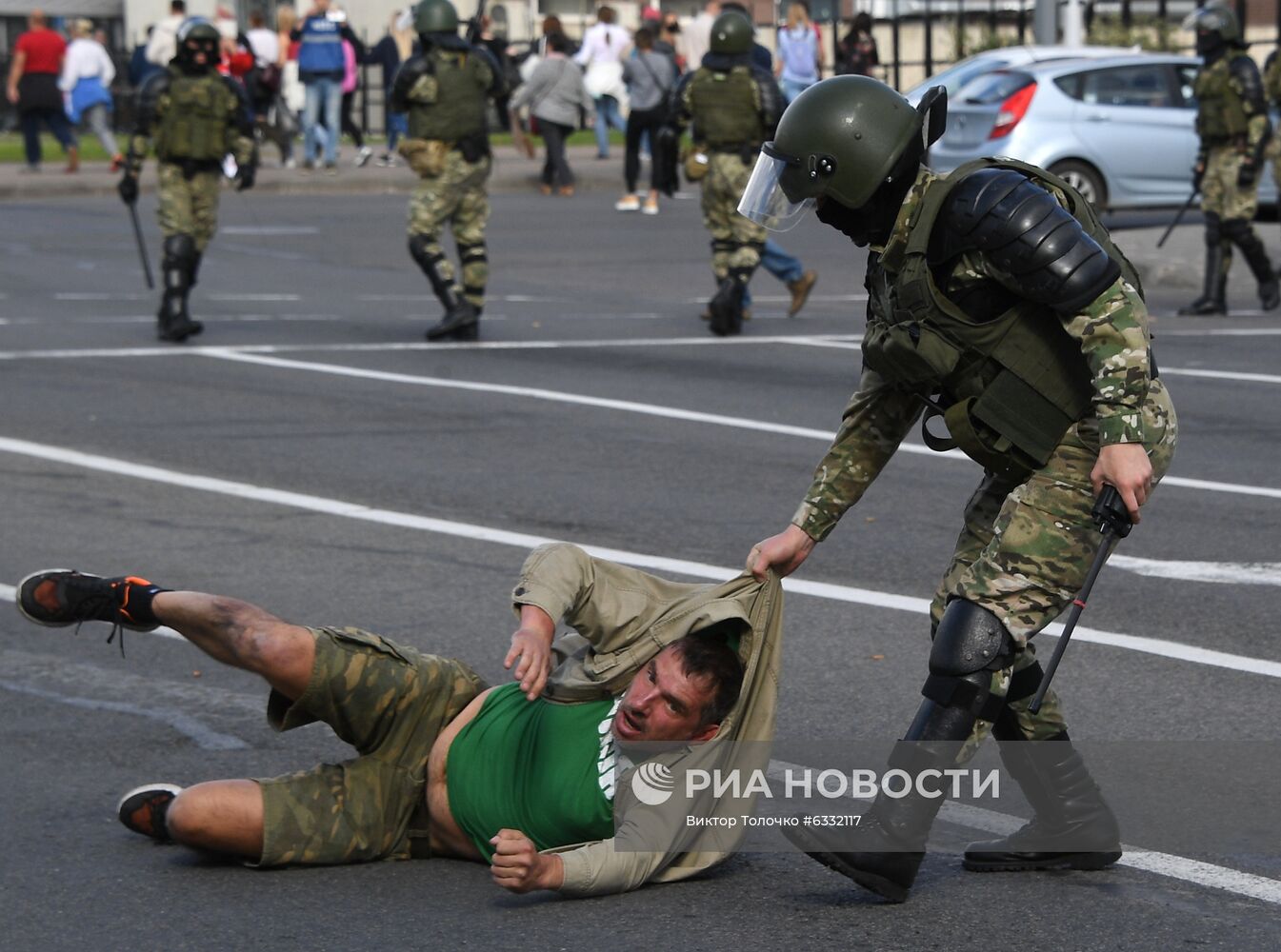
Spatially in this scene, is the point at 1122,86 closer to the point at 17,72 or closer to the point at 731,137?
the point at 731,137

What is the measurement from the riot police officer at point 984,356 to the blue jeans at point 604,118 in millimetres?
24658

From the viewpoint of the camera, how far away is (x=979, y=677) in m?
4.20

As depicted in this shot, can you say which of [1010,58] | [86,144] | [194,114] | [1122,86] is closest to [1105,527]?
[194,114]

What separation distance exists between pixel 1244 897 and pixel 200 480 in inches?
230

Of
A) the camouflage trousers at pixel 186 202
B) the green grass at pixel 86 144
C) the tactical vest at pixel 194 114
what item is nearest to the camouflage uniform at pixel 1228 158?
the tactical vest at pixel 194 114

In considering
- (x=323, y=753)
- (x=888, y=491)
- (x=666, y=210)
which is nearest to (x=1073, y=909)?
(x=323, y=753)

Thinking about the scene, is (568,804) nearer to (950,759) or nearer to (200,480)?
(950,759)

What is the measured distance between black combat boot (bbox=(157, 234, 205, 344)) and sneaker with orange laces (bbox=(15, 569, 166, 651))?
8557mm

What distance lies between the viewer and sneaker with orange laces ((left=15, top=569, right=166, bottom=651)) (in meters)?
4.79

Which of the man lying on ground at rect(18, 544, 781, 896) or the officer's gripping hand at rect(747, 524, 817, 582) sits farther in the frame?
the officer's gripping hand at rect(747, 524, 817, 582)

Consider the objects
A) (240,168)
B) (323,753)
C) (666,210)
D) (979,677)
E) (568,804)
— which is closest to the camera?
(979,677)

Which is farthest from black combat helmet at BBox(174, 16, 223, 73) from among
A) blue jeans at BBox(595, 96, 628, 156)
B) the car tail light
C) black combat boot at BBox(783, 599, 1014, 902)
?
blue jeans at BBox(595, 96, 628, 156)

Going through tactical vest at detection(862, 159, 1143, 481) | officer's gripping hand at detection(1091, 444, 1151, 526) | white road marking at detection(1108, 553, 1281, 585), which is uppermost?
tactical vest at detection(862, 159, 1143, 481)

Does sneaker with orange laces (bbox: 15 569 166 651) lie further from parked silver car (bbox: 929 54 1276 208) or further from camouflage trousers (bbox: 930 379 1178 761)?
parked silver car (bbox: 929 54 1276 208)
